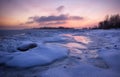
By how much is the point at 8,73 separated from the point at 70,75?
144 centimetres

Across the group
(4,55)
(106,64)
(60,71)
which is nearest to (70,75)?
(60,71)

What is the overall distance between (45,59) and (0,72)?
1325 millimetres

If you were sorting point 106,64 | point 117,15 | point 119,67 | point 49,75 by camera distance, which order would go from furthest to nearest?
point 117,15 < point 106,64 < point 119,67 < point 49,75

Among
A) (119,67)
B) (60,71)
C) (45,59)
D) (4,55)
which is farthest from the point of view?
(4,55)

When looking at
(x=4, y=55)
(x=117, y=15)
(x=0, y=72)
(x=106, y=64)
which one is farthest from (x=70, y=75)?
(x=117, y=15)

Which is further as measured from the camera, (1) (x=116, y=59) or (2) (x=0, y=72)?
(1) (x=116, y=59)

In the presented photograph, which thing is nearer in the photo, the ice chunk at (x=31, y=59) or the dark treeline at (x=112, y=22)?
the ice chunk at (x=31, y=59)

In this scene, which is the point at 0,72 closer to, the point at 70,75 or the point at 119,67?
the point at 70,75

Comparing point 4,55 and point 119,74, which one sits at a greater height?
point 4,55

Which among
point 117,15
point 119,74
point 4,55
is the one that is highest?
point 117,15

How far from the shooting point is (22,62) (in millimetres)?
4059

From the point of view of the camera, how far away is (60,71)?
3.41 meters

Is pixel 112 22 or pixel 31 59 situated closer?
pixel 31 59

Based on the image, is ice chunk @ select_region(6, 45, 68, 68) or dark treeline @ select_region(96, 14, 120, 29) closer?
ice chunk @ select_region(6, 45, 68, 68)
